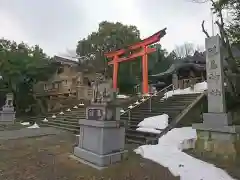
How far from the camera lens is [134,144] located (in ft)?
28.5

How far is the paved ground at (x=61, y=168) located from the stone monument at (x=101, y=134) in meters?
0.32

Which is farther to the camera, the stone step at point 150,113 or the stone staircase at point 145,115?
the stone step at point 150,113

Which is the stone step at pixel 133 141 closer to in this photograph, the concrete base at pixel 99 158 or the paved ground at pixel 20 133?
the concrete base at pixel 99 158

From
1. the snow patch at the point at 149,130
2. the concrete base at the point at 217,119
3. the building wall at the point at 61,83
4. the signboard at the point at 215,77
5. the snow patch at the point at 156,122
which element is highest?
the building wall at the point at 61,83

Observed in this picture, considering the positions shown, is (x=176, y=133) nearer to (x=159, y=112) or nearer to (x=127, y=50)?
(x=159, y=112)

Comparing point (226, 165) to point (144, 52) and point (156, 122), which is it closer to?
point (156, 122)

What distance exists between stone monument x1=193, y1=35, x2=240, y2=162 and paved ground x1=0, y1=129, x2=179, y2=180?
1.83 meters

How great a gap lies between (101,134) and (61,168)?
1.41 metres

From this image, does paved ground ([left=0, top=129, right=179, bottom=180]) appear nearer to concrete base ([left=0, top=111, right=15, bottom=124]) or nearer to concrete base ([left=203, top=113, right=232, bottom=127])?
concrete base ([left=203, top=113, right=232, bottom=127])

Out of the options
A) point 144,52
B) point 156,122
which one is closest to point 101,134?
point 156,122

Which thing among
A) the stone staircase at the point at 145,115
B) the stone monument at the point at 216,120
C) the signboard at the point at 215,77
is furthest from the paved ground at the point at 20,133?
the signboard at the point at 215,77

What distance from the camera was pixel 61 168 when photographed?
221 inches

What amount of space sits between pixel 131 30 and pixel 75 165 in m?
27.5

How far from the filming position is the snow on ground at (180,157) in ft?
16.8
